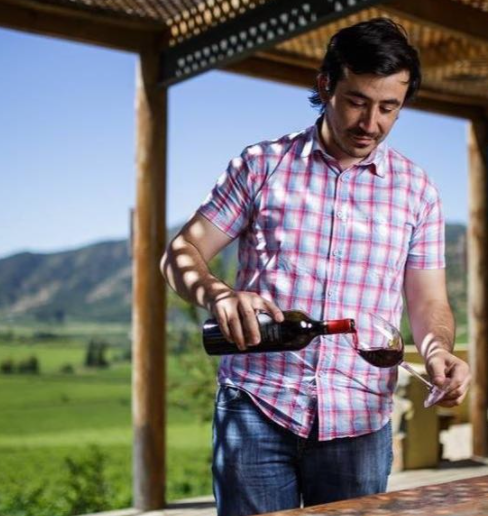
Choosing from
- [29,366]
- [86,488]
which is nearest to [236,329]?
[86,488]

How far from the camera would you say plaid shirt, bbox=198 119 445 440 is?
1.64 meters

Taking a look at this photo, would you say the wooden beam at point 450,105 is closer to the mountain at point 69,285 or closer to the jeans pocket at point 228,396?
the jeans pocket at point 228,396

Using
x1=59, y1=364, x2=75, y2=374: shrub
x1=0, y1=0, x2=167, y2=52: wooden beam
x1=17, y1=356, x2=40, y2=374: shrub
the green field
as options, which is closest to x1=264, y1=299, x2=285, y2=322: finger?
x1=0, y1=0, x2=167, y2=52: wooden beam

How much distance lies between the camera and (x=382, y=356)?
163 centimetres

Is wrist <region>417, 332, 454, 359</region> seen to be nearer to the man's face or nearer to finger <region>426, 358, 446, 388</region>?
finger <region>426, 358, 446, 388</region>

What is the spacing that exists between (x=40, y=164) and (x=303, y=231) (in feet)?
97.4

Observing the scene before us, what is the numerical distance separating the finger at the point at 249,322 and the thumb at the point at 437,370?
35 centimetres

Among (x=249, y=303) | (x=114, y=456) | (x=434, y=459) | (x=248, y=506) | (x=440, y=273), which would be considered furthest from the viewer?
(x=114, y=456)

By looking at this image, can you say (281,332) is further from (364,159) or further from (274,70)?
(274,70)

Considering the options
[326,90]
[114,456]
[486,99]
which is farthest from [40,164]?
[326,90]

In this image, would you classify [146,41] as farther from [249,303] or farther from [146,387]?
[249,303]

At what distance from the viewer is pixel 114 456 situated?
2484cm

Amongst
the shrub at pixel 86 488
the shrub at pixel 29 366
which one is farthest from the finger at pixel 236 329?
the shrub at pixel 29 366

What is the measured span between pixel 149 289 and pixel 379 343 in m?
2.94
